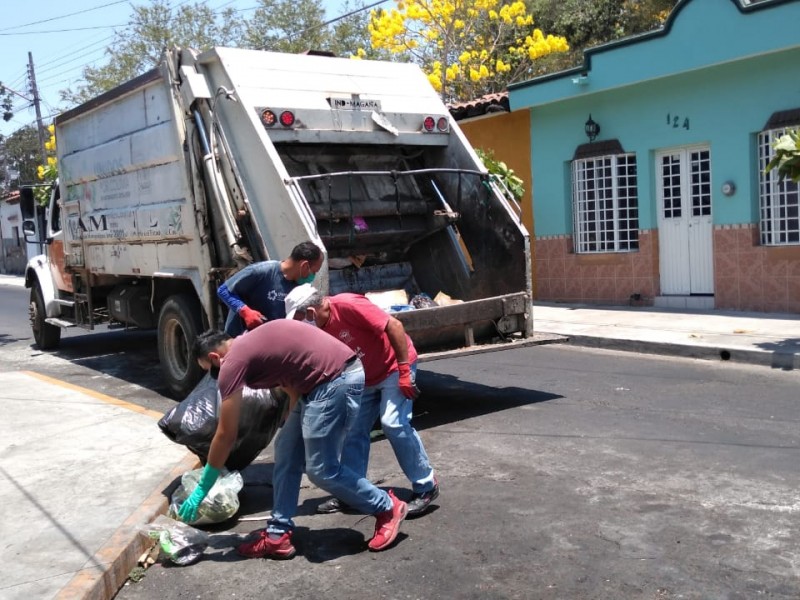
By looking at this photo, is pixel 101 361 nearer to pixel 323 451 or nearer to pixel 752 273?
pixel 323 451

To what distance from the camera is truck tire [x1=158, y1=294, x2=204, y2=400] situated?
8312mm

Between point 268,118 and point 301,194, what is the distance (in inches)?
36.2

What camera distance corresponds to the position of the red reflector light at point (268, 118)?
24.7 ft

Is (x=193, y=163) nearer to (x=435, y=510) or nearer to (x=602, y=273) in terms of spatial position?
(x=435, y=510)

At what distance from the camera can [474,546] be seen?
461 centimetres

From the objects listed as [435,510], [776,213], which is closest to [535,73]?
[776,213]

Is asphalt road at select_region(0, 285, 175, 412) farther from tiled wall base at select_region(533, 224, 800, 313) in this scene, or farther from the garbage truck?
tiled wall base at select_region(533, 224, 800, 313)

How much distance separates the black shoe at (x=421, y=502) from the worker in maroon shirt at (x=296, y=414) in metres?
0.25

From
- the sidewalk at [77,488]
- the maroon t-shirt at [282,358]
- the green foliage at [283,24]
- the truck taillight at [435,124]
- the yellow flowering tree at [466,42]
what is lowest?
the sidewalk at [77,488]

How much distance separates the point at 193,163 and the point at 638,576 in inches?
210

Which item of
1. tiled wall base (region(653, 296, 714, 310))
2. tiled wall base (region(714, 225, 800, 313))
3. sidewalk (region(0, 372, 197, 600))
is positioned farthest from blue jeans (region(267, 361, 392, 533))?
tiled wall base (region(653, 296, 714, 310))

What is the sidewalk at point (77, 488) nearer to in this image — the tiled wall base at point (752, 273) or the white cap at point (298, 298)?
the white cap at point (298, 298)

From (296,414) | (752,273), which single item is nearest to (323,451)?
(296,414)

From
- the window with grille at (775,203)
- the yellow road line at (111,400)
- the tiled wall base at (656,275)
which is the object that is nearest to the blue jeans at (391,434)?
the yellow road line at (111,400)
